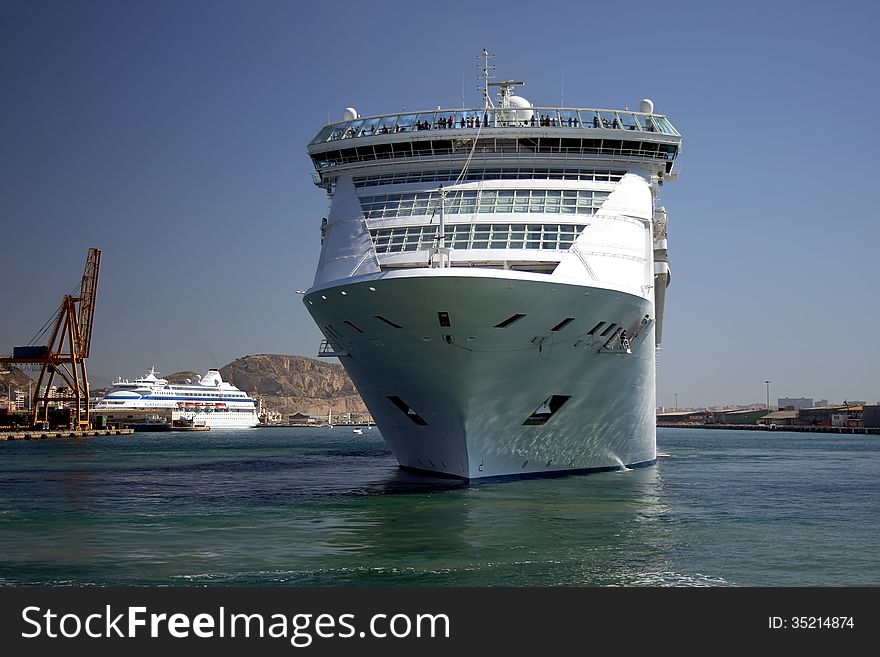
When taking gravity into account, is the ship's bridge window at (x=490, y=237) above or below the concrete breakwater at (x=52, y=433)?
above

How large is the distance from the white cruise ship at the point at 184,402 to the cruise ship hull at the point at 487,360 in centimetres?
9628

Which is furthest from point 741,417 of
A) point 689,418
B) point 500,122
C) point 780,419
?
point 500,122

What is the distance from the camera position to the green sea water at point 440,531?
13.6m

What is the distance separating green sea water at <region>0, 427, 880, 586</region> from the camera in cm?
1357

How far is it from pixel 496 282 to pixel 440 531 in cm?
629

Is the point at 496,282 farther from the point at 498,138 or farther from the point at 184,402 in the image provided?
the point at 184,402

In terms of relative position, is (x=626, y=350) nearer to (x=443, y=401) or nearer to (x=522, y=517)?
(x=443, y=401)

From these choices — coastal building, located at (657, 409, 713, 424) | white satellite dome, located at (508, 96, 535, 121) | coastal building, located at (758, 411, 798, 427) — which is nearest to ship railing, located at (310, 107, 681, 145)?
white satellite dome, located at (508, 96, 535, 121)

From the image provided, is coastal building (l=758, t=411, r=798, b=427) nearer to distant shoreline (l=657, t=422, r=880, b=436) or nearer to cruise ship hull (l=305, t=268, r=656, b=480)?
distant shoreline (l=657, t=422, r=880, b=436)

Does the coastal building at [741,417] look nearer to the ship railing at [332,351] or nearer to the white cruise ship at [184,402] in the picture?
the white cruise ship at [184,402]

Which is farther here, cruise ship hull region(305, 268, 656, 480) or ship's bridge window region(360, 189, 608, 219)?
ship's bridge window region(360, 189, 608, 219)

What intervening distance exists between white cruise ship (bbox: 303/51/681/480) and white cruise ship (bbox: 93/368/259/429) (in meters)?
92.9

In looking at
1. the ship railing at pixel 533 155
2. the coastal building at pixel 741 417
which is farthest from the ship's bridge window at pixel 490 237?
the coastal building at pixel 741 417

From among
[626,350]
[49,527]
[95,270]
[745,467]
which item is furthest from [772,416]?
[49,527]
